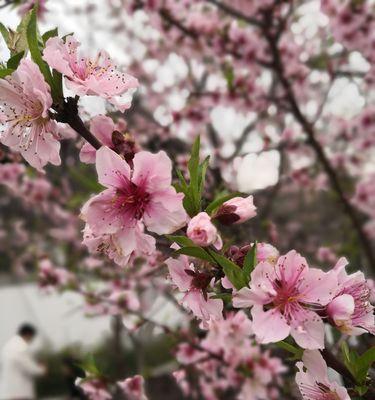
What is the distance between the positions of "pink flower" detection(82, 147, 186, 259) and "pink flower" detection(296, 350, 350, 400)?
393 millimetres

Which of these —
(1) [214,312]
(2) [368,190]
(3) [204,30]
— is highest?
(3) [204,30]

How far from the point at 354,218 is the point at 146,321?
231 cm

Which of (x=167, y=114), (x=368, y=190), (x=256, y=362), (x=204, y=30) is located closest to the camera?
(x=256, y=362)

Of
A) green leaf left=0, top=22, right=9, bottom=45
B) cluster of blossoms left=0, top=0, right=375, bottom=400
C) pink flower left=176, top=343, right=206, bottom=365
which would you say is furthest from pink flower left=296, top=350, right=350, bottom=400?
pink flower left=176, top=343, right=206, bottom=365

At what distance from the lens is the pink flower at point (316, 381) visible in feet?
3.18

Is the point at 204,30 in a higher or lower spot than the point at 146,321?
higher

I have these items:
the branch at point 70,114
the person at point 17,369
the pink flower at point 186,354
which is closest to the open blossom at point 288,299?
the branch at point 70,114

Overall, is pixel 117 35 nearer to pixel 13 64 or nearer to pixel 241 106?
pixel 241 106

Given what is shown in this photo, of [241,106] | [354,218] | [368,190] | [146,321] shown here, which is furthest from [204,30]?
[146,321]

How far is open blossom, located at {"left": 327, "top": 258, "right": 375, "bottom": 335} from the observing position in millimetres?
947

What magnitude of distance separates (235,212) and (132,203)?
0.24 metres

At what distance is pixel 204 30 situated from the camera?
4207 mm

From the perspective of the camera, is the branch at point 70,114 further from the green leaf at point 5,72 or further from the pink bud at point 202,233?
the pink bud at point 202,233

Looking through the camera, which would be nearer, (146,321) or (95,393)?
(95,393)
